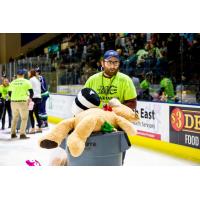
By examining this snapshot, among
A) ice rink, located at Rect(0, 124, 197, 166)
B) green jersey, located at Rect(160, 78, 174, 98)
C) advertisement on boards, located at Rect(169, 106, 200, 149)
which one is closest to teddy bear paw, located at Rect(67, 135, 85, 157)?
ice rink, located at Rect(0, 124, 197, 166)

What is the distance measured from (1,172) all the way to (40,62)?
1168 mm

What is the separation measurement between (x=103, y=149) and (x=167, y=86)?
7.59ft

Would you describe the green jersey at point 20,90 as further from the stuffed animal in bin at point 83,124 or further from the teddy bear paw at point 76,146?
A: the teddy bear paw at point 76,146

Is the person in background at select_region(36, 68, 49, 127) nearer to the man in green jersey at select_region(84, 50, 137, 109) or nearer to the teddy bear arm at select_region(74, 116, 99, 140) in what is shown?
the man in green jersey at select_region(84, 50, 137, 109)

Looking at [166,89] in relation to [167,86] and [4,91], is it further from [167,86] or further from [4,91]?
[4,91]

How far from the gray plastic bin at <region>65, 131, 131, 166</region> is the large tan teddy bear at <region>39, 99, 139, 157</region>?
0.04 m

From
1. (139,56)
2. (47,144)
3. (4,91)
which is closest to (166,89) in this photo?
(139,56)

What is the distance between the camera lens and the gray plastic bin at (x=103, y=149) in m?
1.75

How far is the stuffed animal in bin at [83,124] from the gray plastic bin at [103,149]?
0.12ft

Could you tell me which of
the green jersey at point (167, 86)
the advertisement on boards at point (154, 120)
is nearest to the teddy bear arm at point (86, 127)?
the advertisement on boards at point (154, 120)
